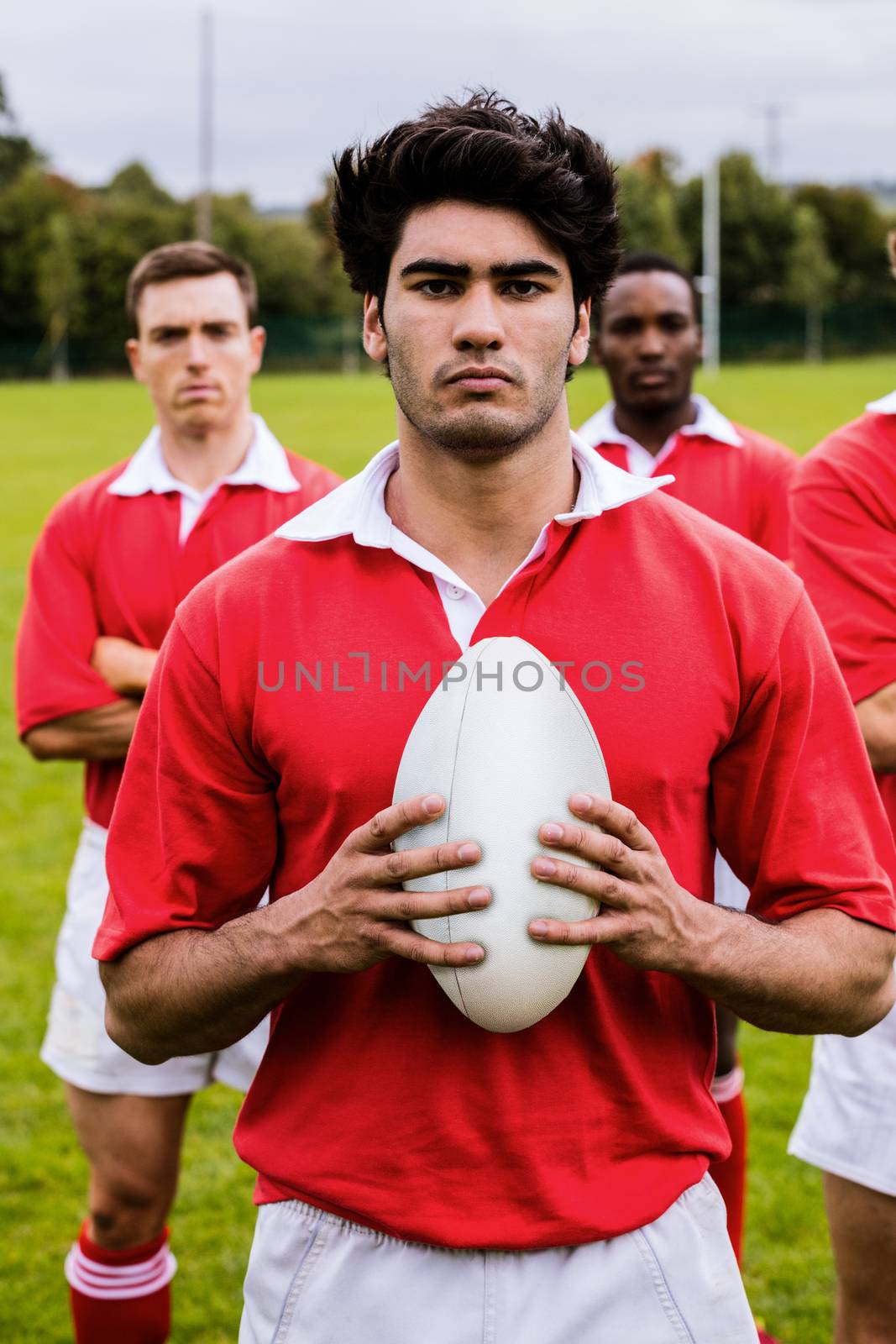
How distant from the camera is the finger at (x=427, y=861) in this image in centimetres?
179

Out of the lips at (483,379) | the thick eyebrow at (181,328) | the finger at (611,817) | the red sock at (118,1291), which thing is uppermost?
the thick eyebrow at (181,328)

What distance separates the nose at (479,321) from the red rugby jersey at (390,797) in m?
0.29

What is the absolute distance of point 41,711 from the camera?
11.4 feet

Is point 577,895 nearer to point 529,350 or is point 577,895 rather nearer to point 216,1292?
point 529,350

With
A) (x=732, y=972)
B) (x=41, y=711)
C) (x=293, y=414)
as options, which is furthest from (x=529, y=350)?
(x=293, y=414)

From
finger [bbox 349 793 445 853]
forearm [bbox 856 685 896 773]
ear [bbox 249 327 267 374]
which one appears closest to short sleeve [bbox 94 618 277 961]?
finger [bbox 349 793 445 853]

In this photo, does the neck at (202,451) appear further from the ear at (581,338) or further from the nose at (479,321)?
the nose at (479,321)

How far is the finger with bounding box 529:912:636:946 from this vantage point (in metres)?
1.81

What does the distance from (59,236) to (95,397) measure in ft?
44.5

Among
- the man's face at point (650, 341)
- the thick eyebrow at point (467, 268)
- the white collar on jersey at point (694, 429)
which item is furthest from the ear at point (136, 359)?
the thick eyebrow at point (467, 268)

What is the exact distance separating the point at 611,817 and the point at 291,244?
53626 mm

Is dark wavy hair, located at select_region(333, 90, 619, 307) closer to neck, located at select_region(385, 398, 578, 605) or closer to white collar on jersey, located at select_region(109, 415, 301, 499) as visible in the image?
neck, located at select_region(385, 398, 578, 605)

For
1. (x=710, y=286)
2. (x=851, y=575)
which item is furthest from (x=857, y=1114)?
(x=710, y=286)

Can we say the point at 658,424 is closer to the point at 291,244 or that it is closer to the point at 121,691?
the point at 121,691
